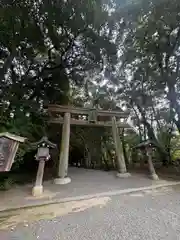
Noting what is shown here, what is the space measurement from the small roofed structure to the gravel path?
984 mm

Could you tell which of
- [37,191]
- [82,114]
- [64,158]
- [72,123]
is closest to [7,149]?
[37,191]

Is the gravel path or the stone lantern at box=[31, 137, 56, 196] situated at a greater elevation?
the stone lantern at box=[31, 137, 56, 196]

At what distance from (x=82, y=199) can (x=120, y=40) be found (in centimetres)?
618

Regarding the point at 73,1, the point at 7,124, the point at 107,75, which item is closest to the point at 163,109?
the point at 107,75

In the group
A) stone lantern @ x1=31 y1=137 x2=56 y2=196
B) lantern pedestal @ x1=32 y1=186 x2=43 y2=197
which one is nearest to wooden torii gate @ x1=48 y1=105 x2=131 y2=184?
stone lantern @ x1=31 y1=137 x2=56 y2=196

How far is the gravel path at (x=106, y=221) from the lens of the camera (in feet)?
9.74

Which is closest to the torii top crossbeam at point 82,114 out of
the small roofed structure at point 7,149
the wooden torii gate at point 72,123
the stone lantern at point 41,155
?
the wooden torii gate at point 72,123

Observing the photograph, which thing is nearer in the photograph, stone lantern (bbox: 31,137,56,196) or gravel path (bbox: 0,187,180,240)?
gravel path (bbox: 0,187,180,240)

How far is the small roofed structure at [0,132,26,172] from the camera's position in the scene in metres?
3.99

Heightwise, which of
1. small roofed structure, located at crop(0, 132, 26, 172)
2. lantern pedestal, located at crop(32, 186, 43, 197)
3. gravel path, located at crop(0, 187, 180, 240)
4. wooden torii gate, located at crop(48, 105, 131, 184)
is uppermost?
wooden torii gate, located at crop(48, 105, 131, 184)

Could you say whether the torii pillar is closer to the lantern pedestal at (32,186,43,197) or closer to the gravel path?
the lantern pedestal at (32,186,43,197)

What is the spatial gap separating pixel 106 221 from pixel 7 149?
235 cm

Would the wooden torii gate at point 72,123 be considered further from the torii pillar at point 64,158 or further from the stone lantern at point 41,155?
the stone lantern at point 41,155

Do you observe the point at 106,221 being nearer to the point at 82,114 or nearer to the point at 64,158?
the point at 64,158
